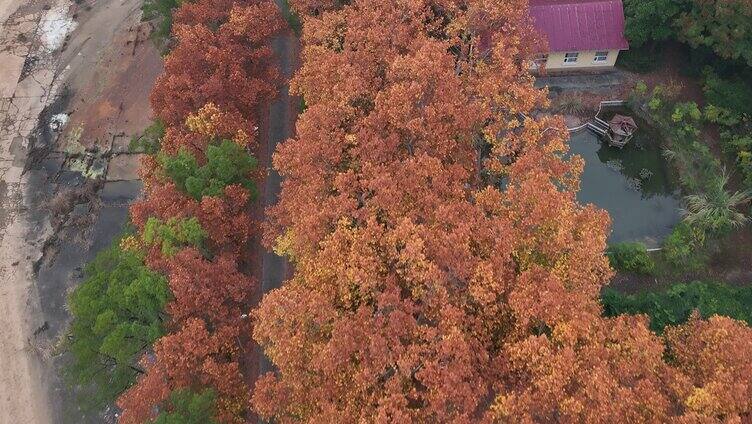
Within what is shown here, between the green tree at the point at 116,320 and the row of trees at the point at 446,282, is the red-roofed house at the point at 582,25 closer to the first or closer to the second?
the row of trees at the point at 446,282

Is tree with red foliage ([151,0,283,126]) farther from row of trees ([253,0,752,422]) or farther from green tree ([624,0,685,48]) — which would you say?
green tree ([624,0,685,48])

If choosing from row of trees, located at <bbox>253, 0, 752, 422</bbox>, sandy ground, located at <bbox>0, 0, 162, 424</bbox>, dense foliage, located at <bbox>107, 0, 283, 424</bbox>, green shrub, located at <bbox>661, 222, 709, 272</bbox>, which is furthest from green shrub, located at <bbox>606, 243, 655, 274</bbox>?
sandy ground, located at <bbox>0, 0, 162, 424</bbox>

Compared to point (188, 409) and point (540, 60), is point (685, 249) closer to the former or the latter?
point (540, 60)

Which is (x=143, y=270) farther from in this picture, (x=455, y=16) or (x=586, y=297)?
(x=455, y=16)

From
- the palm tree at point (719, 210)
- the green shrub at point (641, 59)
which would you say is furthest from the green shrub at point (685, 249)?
the green shrub at point (641, 59)

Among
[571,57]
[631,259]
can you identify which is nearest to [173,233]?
[631,259]

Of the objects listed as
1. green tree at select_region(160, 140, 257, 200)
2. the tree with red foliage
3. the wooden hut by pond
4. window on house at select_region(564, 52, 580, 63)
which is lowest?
the wooden hut by pond
